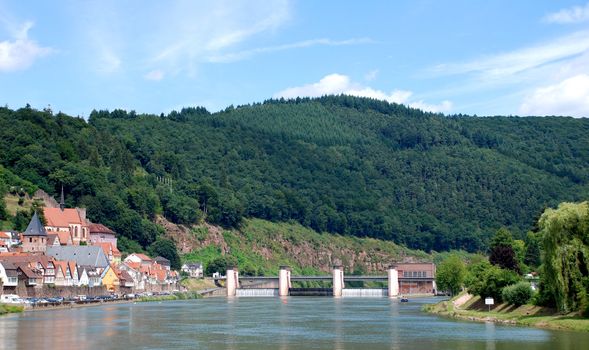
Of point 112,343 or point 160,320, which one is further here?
point 160,320

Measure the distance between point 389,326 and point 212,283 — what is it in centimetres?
10629

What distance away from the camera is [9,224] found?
480ft

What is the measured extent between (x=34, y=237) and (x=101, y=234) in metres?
30.5

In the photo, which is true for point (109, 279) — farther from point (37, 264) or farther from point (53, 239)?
point (37, 264)

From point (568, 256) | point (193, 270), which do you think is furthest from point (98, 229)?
point (568, 256)

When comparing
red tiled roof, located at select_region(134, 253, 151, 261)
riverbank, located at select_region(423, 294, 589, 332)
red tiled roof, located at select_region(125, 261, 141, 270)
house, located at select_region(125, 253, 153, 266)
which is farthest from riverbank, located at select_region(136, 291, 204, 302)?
riverbank, located at select_region(423, 294, 589, 332)

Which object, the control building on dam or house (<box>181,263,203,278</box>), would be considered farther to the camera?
house (<box>181,263,203,278</box>)

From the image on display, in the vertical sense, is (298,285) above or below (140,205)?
below

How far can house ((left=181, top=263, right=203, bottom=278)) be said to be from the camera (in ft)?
602

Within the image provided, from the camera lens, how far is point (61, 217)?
511ft

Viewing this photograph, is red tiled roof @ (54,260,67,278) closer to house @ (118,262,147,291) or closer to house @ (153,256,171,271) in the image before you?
house @ (118,262,147,291)

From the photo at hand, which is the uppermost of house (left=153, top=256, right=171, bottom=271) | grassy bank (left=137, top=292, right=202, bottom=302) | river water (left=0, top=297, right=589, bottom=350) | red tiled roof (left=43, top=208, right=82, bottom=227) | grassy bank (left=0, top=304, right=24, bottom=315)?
red tiled roof (left=43, top=208, right=82, bottom=227)

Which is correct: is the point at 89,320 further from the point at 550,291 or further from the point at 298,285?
the point at 298,285

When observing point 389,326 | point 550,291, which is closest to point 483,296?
point 389,326
